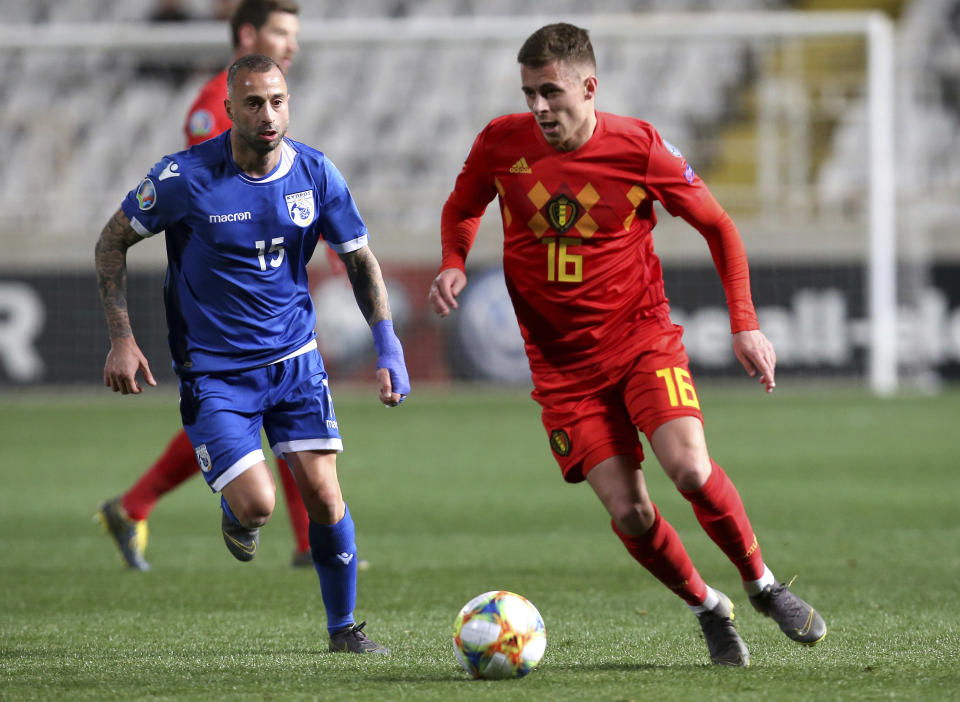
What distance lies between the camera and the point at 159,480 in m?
6.59

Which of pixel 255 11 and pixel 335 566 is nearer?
pixel 335 566

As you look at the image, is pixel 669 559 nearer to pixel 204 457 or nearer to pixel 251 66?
pixel 204 457

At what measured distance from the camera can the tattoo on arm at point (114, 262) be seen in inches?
183

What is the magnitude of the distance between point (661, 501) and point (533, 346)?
14.0 feet

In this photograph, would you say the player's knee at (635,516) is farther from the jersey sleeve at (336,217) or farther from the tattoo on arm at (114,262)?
the tattoo on arm at (114,262)

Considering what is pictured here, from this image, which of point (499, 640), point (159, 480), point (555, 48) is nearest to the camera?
point (499, 640)

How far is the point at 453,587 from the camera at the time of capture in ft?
19.8

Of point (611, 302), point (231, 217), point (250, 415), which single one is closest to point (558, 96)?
point (611, 302)

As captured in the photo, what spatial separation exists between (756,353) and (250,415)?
5.46ft

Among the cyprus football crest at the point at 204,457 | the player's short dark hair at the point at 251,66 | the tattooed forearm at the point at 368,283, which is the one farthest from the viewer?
the tattooed forearm at the point at 368,283

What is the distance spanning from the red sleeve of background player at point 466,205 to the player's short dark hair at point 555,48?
381 millimetres

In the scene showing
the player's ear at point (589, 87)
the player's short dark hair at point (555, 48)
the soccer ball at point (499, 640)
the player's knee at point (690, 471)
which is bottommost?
→ the soccer ball at point (499, 640)

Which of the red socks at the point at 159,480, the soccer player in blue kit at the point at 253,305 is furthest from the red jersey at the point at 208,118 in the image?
the soccer player in blue kit at the point at 253,305

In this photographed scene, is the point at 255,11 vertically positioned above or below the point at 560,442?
above
